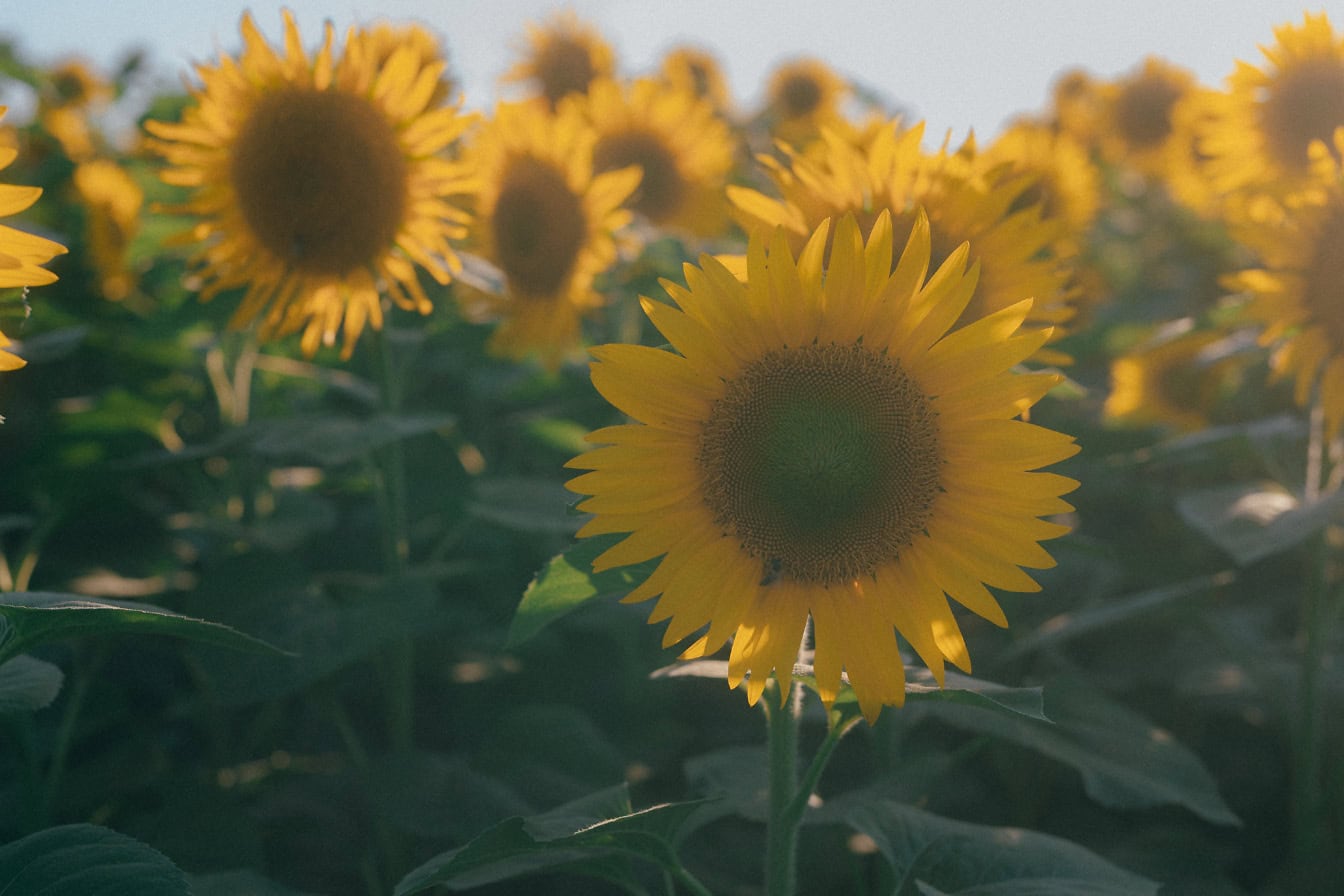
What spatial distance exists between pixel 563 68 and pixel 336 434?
2980 mm

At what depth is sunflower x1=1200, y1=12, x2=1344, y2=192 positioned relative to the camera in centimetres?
276

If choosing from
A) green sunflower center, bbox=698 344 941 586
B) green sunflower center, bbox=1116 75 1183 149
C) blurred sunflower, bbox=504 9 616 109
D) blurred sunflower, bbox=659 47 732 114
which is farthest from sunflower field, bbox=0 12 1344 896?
green sunflower center, bbox=1116 75 1183 149

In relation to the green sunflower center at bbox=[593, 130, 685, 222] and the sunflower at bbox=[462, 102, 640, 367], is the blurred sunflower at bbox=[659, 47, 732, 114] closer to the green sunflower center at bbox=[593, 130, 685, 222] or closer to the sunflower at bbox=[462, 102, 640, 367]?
the green sunflower center at bbox=[593, 130, 685, 222]

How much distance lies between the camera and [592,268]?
277 centimetres

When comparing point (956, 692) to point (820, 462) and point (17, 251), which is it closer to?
point (820, 462)

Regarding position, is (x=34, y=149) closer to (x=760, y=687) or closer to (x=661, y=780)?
(x=661, y=780)

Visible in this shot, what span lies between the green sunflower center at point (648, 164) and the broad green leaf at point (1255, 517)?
2146mm

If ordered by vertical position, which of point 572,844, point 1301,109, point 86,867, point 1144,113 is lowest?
point 86,867

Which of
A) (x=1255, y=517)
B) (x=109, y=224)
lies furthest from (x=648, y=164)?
(x=1255, y=517)

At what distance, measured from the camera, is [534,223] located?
9.05 feet

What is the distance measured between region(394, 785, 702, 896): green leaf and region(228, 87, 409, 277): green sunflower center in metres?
1.21

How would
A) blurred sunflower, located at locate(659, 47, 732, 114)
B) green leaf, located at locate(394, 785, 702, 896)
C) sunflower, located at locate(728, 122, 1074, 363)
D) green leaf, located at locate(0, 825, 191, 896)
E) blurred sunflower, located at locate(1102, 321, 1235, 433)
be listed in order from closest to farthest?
green leaf, located at locate(0, 825, 191, 896) → green leaf, located at locate(394, 785, 702, 896) → sunflower, located at locate(728, 122, 1074, 363) → blurred sunflower, located at locate(1102, 321, 1235, 433) → blurred sunflower, located at locate(659, 47, 732, 114)

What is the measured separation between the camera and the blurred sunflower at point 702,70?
5.86m

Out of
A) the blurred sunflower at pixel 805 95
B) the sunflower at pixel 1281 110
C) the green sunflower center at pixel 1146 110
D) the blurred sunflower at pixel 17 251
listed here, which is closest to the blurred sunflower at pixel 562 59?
the blurred sunflower at pixel 805 95
